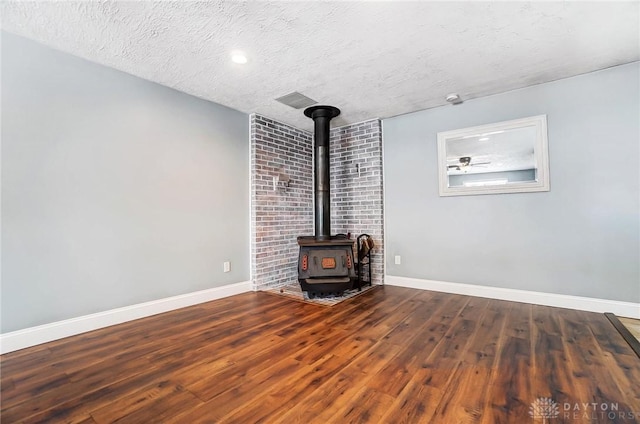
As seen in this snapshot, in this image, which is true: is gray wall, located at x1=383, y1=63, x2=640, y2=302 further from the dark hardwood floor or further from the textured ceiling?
the dark hardwood floor

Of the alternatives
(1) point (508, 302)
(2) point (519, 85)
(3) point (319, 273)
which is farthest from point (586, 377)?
(2) point (519, 85)

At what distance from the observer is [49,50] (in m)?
2.35

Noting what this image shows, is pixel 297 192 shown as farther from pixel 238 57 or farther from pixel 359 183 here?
pixel 238 57

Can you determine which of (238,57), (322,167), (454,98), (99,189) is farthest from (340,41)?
(99,189)

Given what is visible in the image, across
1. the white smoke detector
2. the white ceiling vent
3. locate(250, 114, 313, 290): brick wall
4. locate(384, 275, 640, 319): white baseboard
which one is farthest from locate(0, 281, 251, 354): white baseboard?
the white smoke detector

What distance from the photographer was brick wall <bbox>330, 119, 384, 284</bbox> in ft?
13.9

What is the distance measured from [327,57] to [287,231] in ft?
8.48

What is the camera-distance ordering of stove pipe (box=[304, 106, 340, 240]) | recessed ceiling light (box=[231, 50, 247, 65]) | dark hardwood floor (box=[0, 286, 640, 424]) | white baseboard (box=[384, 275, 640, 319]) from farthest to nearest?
stove pipe (box=[304, 106, 340, 240]) → white baseboard (box=[384, 275, 640, 319]) → recessed ceiling light (box=[231, 50, 247, 65]) → dark hardwood floor (box=[0, 286, 640, 424])

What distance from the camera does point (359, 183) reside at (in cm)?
442

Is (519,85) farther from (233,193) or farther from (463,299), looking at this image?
(233,193)

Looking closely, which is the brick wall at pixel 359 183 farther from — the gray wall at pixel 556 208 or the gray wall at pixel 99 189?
the gray wall at pixel 99 189

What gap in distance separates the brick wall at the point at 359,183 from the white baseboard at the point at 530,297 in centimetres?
59

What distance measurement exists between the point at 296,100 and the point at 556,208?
3242 millimetres

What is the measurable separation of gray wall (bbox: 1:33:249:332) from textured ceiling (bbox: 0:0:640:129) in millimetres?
273
